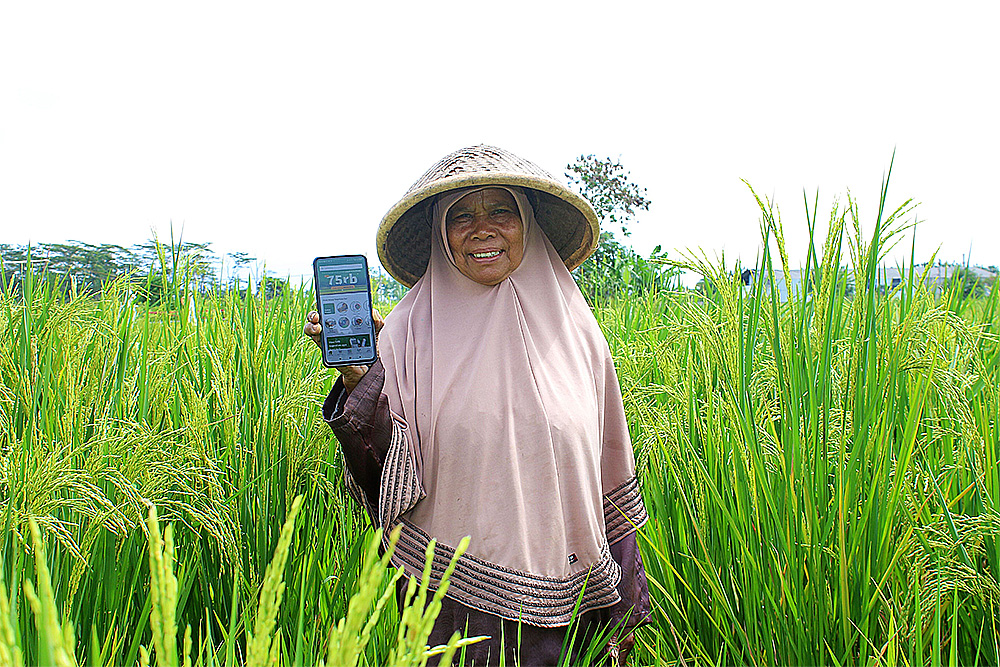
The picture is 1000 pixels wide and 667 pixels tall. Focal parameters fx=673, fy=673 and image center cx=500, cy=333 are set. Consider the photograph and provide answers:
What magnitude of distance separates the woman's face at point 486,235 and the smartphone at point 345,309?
27 cm

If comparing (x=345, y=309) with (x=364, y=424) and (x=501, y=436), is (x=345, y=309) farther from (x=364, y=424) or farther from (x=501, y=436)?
(x=501, y=436)

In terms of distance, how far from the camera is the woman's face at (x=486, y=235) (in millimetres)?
1812

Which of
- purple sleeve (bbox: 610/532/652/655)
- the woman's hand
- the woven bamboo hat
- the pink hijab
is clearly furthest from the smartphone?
purple sleeve (bbox: 610/532/652/655)

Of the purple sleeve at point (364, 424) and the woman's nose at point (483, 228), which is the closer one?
the purple sleeve at point (364, 424)

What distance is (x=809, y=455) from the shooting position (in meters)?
1.42

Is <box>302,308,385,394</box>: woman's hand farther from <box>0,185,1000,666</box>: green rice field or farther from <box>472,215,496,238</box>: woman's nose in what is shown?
<box>472,215,496,238</box>: woman's nose

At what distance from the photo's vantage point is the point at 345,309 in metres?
1.68

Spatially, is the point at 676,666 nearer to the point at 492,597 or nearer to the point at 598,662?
the point at 598,662

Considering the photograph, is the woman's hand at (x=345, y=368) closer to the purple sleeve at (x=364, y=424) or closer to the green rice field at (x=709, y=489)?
the purple sleeve at (x=364, y=424)

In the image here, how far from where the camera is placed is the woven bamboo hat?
1.76 meters

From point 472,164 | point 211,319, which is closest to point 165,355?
point 211,319

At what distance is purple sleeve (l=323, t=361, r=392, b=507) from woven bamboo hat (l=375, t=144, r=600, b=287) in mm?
510

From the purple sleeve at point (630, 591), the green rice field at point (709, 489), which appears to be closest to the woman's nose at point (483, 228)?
the green rice field at point (709, 489)

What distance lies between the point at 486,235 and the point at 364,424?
0.60m
